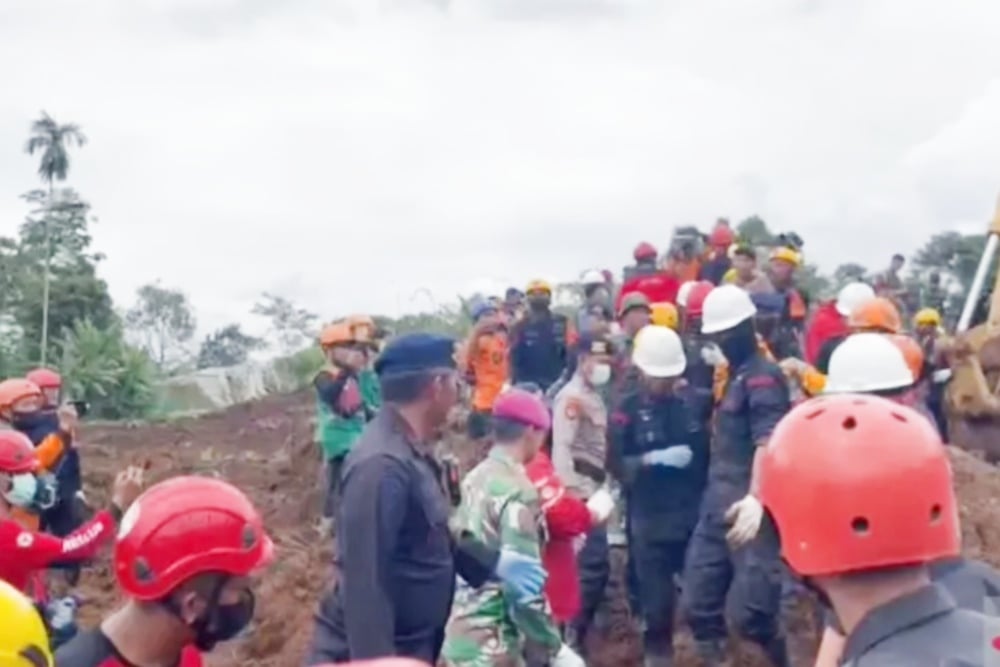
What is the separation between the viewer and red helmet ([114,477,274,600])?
3.77 meters

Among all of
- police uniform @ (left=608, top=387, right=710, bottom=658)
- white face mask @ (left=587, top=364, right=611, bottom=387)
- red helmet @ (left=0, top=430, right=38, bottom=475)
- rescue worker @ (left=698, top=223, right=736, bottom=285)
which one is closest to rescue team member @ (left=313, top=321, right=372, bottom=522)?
white face mask @ (left=587, top=364, right=611, bottom=387)

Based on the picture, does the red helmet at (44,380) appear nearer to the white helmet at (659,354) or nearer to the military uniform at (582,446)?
the military uniform at (582,446)

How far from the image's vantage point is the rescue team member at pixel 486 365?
514 inches

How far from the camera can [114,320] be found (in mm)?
31812

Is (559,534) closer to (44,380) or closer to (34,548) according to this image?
(34,548)

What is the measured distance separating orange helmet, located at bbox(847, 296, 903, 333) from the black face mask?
200 inches

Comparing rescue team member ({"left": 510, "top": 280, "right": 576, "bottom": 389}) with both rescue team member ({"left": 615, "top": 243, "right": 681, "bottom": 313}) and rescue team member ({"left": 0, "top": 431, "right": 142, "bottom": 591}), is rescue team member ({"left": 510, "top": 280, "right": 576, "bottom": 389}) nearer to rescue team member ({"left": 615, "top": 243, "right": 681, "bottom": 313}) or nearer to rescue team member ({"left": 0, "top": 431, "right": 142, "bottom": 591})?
rescue team member ({"left": 615, "top": 243, "right": 681, "bottom": 313})

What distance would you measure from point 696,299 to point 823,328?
3.78 feet

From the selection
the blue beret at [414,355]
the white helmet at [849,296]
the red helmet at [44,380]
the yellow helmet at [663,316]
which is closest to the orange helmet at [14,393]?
the red helmet at [44,380]

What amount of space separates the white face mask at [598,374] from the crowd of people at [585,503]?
1 centimetres

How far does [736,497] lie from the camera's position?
7.93 meters

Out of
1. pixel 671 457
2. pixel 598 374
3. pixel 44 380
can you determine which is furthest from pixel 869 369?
pixel 44 380

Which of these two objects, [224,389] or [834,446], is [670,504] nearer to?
[834,446]

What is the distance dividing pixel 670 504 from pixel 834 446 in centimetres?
567
